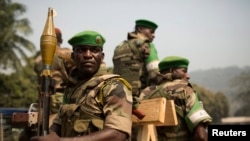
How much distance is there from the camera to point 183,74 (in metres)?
4.57

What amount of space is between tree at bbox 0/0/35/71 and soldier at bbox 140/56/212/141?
23.7 meters

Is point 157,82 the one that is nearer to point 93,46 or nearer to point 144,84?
point 144,84

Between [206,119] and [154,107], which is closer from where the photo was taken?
[154,107]

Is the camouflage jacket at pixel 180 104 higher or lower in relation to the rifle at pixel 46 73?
lower

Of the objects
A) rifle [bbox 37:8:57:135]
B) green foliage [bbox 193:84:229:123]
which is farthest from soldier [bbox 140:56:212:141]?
green foliage [bbox 193:84:229:123]

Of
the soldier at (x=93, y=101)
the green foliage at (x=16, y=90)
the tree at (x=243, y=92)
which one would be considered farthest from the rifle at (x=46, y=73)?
the tree at (x=243, y=92)

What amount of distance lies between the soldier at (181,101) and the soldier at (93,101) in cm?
141

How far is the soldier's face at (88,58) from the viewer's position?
9.69ft

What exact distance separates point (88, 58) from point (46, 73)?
37 centimetres

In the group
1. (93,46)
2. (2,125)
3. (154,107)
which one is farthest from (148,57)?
(2,125)

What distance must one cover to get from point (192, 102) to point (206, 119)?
0.27m

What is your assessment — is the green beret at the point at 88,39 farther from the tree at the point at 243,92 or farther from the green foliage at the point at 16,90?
the tree at the point at 243,92

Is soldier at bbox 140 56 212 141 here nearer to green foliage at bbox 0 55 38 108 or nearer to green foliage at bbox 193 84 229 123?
green foliage at bbox 0 55 38 108

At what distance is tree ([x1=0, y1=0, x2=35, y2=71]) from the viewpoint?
27.0 m
